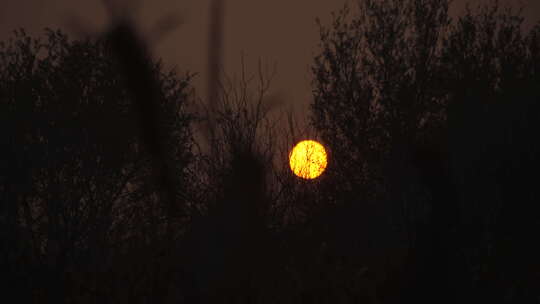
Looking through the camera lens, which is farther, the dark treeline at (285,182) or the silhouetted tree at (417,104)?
the silhouetted tree at (417,104)

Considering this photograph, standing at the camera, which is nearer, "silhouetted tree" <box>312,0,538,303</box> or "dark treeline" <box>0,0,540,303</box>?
"dark treeline" <box>0,0,540,303</box>

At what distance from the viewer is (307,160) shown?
65.6 feet

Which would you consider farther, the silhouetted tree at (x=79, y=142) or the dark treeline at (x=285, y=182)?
the silhouetted tree at (x=79, y=142)

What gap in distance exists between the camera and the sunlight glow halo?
19391 mm

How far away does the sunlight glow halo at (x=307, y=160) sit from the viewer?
763 inches

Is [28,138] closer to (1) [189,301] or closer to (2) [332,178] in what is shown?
(2) [332,178]

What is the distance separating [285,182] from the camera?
61.1 feet

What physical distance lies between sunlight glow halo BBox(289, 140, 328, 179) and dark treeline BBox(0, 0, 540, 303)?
377 millimetres

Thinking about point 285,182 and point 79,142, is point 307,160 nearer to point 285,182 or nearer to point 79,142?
point 285,182

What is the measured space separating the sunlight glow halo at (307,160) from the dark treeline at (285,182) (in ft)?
1.24

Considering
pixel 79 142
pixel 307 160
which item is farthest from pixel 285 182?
pixel 79 142

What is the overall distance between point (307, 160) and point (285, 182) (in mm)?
1596

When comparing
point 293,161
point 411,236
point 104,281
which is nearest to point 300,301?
point 411,236

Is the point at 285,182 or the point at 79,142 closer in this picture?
the point at 285,182
